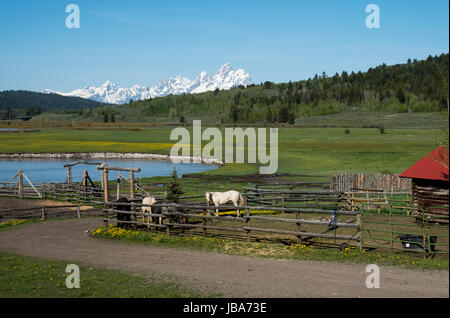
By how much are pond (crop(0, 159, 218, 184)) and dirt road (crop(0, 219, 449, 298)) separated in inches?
1382

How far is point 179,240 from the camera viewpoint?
61.1ft

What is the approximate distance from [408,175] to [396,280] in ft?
38.6

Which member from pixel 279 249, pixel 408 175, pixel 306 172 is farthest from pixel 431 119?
pixel 279 249

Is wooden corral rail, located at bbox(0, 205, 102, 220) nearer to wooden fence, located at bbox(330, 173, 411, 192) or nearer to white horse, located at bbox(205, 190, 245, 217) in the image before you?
white horse, located at bbox(205, 190, 245, 217)

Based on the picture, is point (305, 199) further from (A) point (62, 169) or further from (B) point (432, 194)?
(A) point (62, 169)

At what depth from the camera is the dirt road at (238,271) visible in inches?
458

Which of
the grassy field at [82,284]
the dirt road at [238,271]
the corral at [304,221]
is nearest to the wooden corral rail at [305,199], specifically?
the corral at [304,221]

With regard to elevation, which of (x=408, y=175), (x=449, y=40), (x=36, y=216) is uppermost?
(x=449, y=40)

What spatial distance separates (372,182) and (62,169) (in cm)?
4923

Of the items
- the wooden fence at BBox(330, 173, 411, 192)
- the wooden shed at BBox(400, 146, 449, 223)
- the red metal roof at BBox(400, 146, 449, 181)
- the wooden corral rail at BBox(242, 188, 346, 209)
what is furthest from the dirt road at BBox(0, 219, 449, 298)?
the wooden fence at BBox(330, 173, 411, 192)

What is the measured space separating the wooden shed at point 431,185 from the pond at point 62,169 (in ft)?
120

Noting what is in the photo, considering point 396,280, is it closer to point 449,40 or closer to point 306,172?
point 449,40
